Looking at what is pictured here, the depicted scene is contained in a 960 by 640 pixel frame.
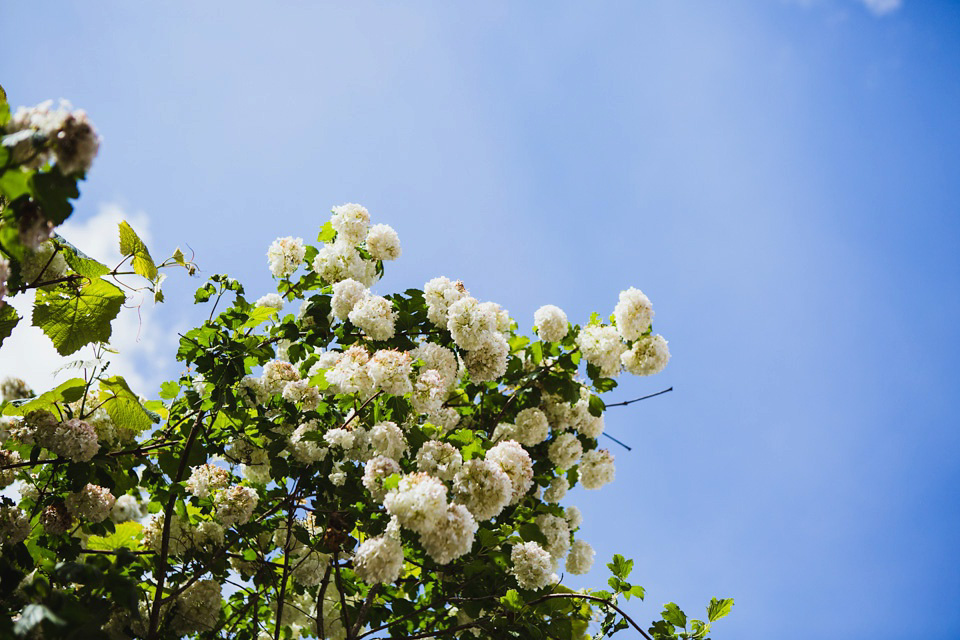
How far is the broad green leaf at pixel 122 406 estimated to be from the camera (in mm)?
3539

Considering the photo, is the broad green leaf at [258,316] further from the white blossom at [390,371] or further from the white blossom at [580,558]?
the white blossom at [580,558]

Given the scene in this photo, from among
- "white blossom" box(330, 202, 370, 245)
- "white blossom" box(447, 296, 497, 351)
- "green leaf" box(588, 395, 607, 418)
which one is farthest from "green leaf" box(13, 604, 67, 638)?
"green leaf" box(588, 395, 607, 418)

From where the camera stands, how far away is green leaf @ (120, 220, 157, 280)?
11.0ft

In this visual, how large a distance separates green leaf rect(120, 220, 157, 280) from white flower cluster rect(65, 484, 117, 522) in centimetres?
117

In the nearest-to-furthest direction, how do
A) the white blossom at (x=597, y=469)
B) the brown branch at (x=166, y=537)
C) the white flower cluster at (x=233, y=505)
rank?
1. the brown branch at (x=166, y=537)
2. the white flower cluster at (x=233, y=505)
3. the white blossom at (x=597, y=469)

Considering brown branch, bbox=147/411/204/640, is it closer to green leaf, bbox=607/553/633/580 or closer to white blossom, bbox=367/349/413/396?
white blossom, bbox=367/349/413/396

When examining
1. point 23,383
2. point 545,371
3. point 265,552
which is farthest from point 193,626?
point 545,371

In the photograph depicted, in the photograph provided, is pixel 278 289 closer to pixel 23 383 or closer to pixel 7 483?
pixel 23 383

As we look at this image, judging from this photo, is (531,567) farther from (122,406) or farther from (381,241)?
(122,406)

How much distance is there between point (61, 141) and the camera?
166 cm

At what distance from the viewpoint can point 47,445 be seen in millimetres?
3213

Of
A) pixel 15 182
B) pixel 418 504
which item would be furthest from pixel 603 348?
pixel 15 182

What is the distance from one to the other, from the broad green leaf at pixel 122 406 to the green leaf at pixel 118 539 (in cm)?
84

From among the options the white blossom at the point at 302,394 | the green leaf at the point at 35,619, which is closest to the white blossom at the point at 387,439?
the white blossom at the point at 302,394
